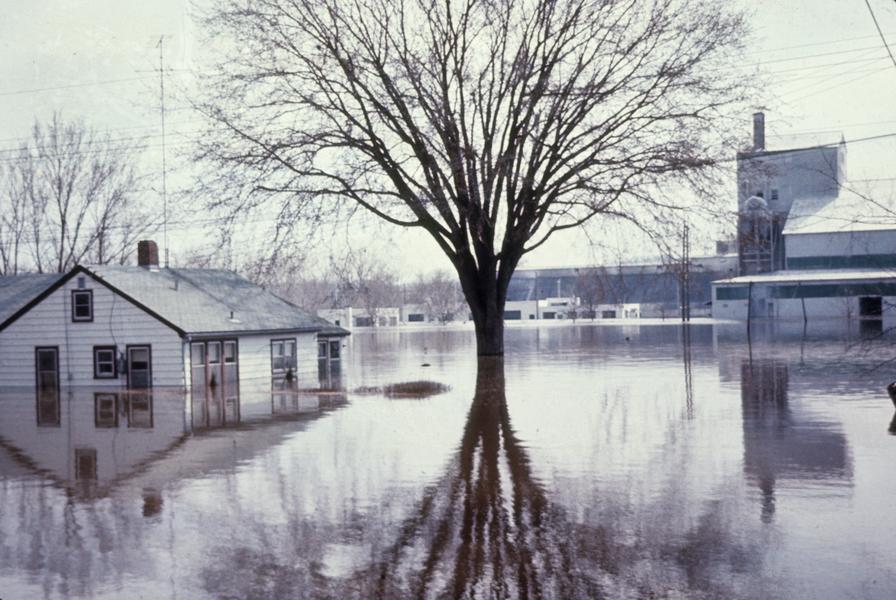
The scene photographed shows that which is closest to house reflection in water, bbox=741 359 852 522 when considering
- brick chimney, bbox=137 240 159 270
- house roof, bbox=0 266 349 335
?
house roof, bbox=0 266 349 335

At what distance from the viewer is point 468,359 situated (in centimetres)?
4262

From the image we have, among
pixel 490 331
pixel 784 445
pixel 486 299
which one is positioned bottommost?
pixel 784 445

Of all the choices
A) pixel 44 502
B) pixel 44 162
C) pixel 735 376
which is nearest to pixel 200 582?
pixel 44 502

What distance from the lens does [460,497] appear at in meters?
12.3

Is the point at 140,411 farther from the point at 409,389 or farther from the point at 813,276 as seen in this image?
the point at 813,276

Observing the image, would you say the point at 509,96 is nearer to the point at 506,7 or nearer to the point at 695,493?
the point at 506,7

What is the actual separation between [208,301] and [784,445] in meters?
23.1

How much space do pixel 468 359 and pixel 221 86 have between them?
1673 centimetres

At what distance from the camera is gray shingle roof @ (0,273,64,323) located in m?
35.4

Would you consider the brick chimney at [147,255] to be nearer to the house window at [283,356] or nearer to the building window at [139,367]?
the building window at [139,367]

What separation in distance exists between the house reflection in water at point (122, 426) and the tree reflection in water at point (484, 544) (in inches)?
145

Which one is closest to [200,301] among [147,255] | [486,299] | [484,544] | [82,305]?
[147,255]

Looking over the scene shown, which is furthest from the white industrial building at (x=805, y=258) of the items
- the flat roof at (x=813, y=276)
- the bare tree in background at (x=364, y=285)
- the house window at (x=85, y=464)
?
the house window at (x=85, y=464)

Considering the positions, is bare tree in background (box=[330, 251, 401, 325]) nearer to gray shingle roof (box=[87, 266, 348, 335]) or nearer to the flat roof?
gray shingle roof (box=[87, 266, 348, 335])
